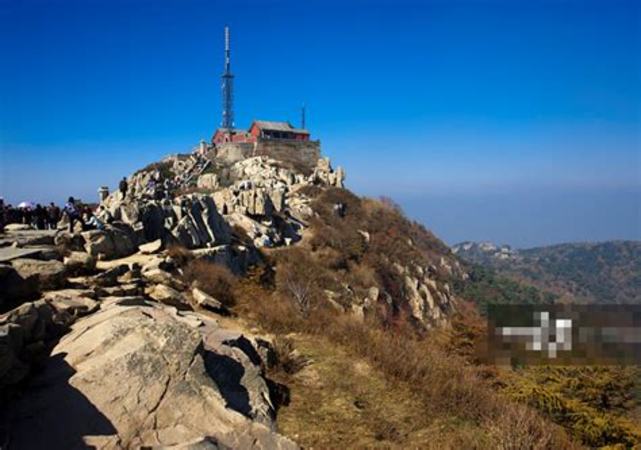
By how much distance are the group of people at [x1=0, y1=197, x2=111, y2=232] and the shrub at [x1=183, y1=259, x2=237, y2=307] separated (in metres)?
3.62

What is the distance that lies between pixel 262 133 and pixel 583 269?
12863 centimetres

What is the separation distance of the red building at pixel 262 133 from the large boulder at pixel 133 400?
63.0 meters

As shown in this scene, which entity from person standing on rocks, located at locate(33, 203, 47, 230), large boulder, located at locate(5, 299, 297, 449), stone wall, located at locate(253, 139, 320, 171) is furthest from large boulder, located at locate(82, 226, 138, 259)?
stone wall, located at locate(253, 139, 320, 171)

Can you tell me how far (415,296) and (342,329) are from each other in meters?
35.1

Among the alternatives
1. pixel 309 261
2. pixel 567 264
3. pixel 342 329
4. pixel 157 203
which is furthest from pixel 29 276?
pixel 567 264

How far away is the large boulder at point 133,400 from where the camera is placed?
600 cm

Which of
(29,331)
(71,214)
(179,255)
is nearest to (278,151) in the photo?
(179,255)

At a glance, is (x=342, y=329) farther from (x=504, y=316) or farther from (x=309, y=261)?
(x=309, y=261)

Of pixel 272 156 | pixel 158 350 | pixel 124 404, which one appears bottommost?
pixel 124 404

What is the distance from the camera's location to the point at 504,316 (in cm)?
1596

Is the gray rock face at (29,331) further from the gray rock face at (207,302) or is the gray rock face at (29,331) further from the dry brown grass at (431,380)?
the dry brown grass at (431,380)

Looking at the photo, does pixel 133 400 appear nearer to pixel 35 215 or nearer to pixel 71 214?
pixel 71 214

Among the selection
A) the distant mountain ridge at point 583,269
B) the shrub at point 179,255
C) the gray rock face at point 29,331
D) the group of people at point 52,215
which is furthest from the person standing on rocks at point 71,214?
the distant mountain ridge at point 583,269

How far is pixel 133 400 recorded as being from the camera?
21.2 ft
